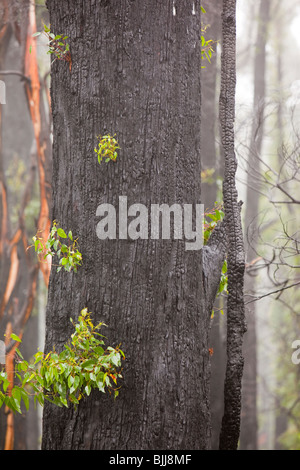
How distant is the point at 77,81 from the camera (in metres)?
2.96

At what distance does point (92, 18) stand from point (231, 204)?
1.46 meters

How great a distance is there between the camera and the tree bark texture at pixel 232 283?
329cm

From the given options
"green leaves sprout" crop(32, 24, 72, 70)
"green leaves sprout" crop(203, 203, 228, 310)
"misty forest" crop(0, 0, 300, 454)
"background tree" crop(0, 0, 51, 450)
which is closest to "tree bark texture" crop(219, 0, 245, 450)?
"misty forest" crop(0, 0, 300, 454)

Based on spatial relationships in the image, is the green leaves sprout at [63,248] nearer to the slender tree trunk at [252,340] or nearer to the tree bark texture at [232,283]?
the tree bark texture at [232,283]

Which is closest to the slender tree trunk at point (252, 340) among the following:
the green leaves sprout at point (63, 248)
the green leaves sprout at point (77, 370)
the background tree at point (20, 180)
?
the background tree at point (20, 180)

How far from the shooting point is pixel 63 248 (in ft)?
9.46

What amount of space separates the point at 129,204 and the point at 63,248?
460 mm

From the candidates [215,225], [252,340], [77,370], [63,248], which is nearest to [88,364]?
[77,370]

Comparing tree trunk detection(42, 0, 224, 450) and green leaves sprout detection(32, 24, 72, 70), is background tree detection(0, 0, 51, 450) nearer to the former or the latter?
tree trunk detection(42, 0, 224, 450)

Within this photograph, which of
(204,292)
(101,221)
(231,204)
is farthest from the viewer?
(231,204)

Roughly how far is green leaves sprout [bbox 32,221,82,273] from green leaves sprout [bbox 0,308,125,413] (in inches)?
11.6

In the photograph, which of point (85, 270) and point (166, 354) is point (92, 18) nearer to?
point (85, 270)

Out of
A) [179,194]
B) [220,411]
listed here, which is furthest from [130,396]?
[220,411]

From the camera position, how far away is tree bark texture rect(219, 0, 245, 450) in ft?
10.8
